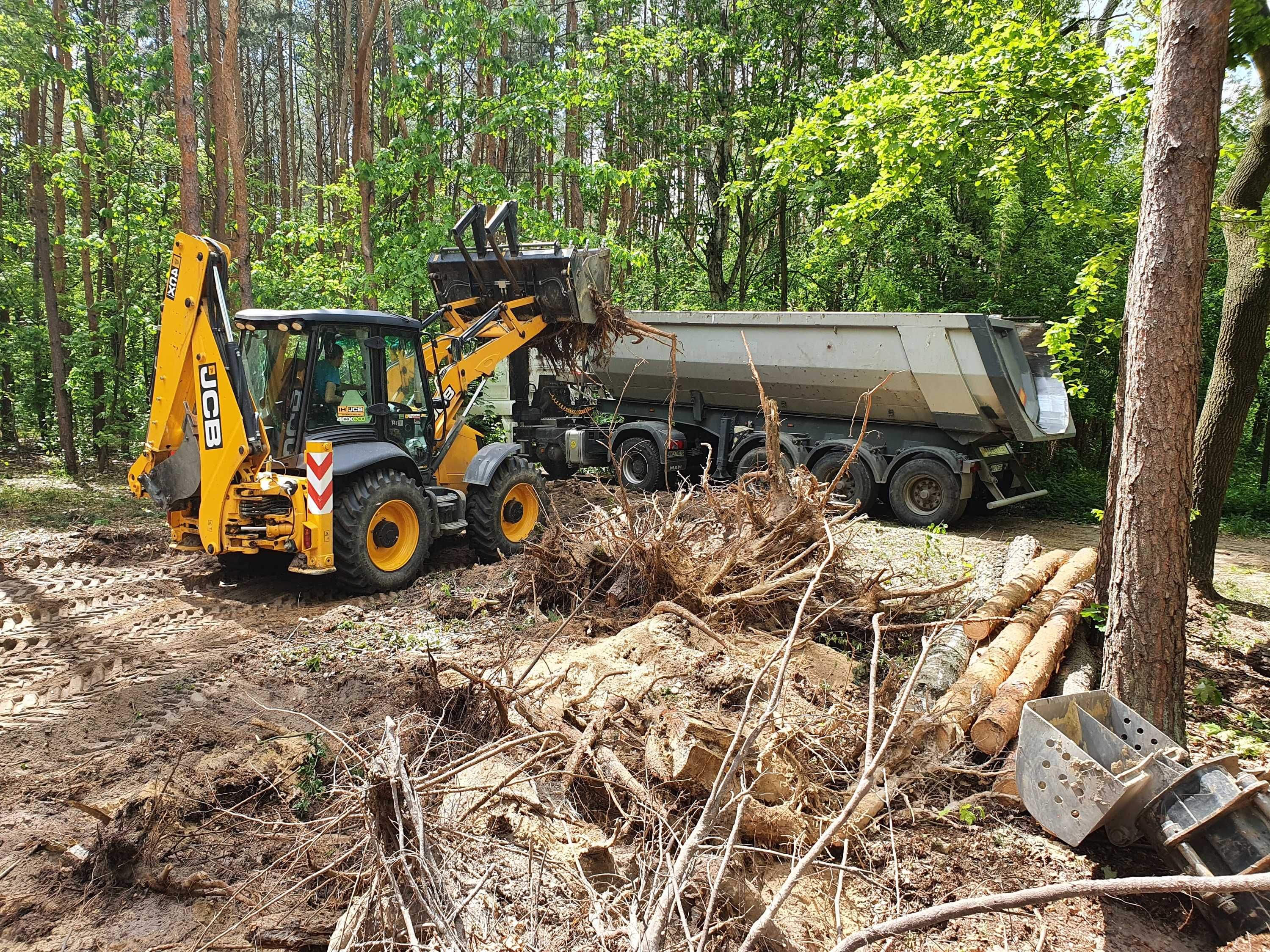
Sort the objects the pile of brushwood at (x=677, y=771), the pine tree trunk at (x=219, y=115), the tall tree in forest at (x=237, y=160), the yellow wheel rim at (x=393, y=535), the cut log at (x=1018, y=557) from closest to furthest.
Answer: the pile of brushwood at (x=677, y=771)
the cut log at (x=1018, y=557)
the yellow wheel rim at (x=393, y=535)
the tall tree in forest at (x=237, y=160)
the pine tree trunk at (x=219, y=115)

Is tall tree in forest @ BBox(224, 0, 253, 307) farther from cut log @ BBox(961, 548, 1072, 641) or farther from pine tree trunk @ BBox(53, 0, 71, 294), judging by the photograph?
cut log @ BBox(961, 548, 1072, 641)

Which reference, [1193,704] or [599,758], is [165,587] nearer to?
A: [599,758]

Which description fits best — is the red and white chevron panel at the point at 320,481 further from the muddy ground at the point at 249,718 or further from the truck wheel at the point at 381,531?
the muddy ground at the point at 249,718

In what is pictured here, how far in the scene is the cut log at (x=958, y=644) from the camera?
4.58 m

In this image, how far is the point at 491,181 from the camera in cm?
1117

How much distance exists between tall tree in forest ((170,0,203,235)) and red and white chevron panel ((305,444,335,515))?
5.32 m

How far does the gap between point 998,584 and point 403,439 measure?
206 inches

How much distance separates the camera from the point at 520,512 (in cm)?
801

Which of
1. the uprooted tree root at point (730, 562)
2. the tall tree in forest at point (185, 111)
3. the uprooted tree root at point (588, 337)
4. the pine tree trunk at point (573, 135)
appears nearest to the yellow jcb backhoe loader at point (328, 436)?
the uprooted tree root at point (588, 337)

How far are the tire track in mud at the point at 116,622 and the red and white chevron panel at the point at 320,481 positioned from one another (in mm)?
826

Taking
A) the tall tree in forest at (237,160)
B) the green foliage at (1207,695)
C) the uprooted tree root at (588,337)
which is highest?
the tall tree in forest at (237,160)

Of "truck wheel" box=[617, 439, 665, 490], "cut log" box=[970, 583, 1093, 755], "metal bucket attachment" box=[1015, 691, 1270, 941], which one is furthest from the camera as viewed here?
"truck wheel" box=[617, 439, 665, 490]

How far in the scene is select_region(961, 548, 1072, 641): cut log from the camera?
17.4 feet

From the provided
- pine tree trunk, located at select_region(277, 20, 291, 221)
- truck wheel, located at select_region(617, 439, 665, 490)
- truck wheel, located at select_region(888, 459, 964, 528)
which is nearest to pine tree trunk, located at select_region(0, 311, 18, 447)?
pine tree trunk, located at select_region(277, 20, 291, 221)
